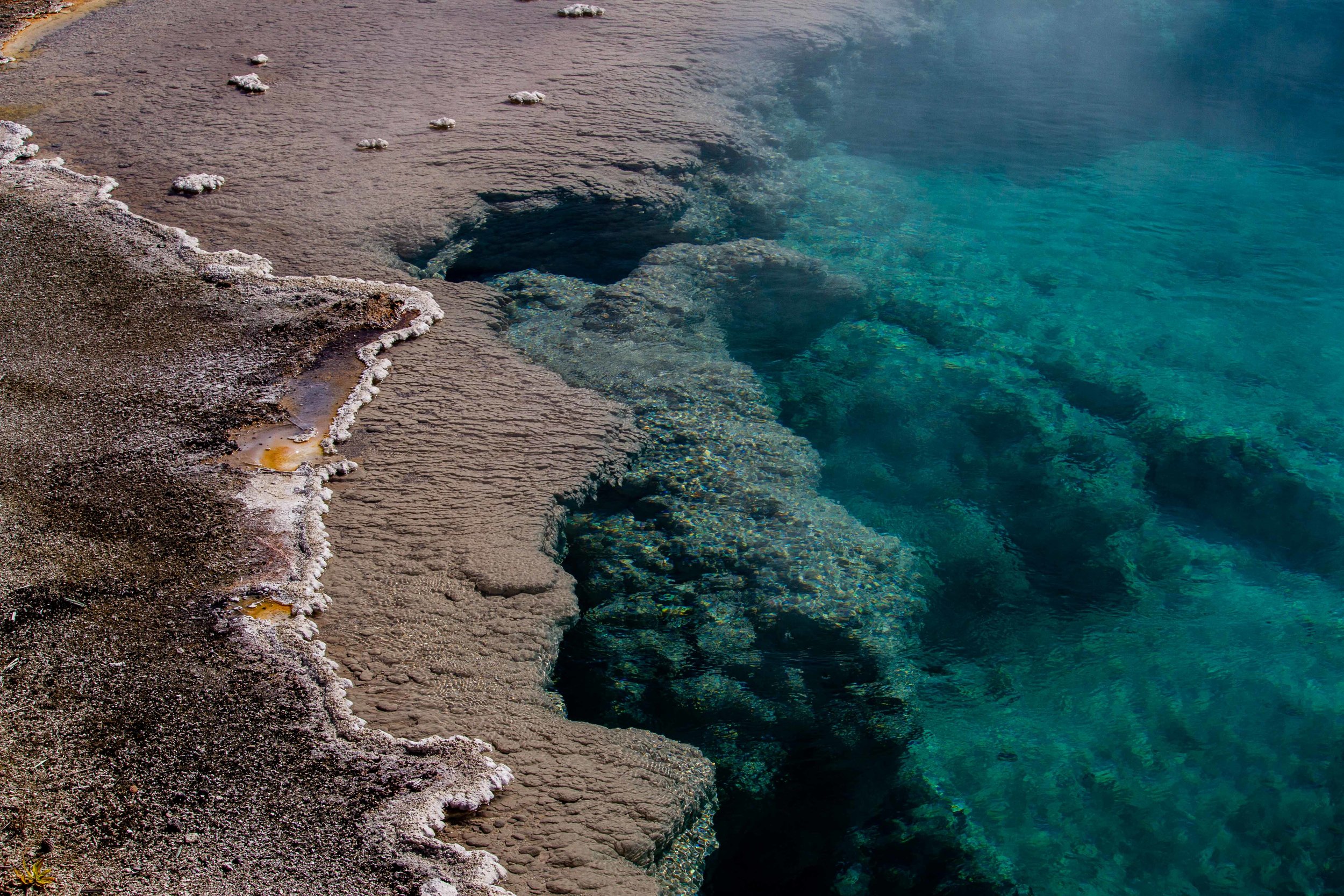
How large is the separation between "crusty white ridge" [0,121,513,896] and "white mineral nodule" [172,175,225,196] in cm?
153

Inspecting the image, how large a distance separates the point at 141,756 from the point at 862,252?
4.12 metres

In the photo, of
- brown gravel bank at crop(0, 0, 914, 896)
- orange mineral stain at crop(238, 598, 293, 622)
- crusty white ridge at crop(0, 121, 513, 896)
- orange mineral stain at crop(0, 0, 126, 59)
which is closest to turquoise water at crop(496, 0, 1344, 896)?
brown gravel bank at crop(0, 0, 914, 896)

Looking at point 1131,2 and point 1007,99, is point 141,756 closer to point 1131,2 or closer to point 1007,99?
point 1007,99

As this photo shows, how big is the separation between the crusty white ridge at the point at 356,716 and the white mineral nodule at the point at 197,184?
5.02 ft

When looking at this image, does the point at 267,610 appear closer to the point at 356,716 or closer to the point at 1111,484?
the point at 356,716

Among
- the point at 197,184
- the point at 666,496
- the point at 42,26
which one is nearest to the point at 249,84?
the point at 197,184

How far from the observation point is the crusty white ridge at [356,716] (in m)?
1.91

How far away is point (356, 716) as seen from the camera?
2178 millimetres

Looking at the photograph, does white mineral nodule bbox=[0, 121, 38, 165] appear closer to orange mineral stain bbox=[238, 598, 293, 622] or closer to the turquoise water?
the turquoise water

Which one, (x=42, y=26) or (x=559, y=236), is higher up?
(x=42, y=26)

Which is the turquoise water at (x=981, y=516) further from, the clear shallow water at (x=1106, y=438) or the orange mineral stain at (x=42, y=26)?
the orange mineral stain at (x=42, y=26)

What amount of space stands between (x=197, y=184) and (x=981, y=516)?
12.2ft


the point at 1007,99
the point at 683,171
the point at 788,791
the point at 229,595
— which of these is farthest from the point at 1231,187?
the point at 229,595

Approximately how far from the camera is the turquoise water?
267 cm
